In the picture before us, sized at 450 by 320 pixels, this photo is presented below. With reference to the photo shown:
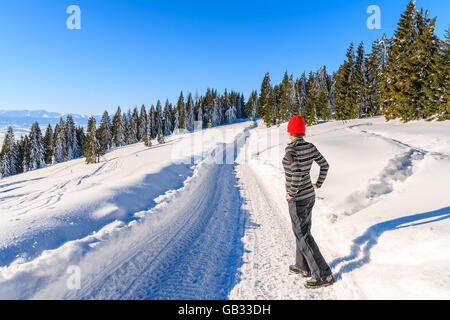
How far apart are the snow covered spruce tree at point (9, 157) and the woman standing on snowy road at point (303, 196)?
82.8 metres

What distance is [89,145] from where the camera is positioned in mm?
40625

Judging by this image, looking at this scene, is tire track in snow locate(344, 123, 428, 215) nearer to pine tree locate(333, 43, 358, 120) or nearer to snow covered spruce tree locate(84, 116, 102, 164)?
pine tree locate(333, 43, 358, 120)

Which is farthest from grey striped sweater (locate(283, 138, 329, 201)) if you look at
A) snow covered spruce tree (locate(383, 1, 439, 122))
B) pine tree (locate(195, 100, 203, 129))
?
pine tree (locate(195, 100, 203, 129))

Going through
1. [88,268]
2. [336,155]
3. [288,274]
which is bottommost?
[288,274]

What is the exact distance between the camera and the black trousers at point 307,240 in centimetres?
313

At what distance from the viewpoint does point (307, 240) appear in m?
3.19

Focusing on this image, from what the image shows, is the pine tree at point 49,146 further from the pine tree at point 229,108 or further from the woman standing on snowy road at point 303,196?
the woman standing on snowy road at point 303,196

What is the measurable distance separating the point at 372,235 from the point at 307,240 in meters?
1.69

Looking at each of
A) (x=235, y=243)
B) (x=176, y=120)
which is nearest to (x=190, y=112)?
(x=176, y=120)

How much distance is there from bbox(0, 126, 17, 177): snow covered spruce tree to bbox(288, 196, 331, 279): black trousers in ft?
272

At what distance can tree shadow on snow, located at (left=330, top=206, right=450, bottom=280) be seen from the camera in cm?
352

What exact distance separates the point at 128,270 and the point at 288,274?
8.81 ft

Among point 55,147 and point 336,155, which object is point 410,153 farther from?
point 55,147
